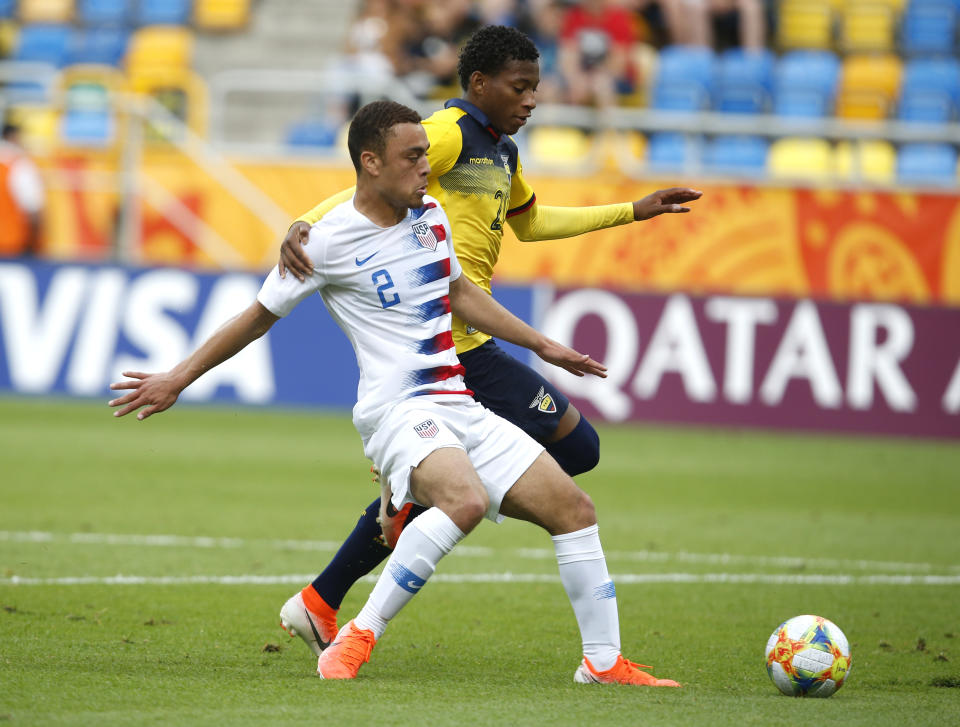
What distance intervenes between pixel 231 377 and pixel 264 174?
137 inches

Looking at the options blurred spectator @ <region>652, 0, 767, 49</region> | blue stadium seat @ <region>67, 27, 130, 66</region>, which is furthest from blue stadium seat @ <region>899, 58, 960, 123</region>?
blue stadium seat @ <region>67, 27, 130, 66</region>

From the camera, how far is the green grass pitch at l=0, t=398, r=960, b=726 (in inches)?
187

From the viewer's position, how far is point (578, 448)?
598 centimetres

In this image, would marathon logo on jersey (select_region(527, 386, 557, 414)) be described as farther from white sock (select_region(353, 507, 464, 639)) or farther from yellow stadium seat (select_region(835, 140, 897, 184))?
yellow stadium seat (select_region(835, 140, 897, 184))

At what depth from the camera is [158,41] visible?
852 inches

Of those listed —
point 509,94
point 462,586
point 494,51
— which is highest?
point 494,51

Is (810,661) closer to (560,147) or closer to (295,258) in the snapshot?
(295,258)

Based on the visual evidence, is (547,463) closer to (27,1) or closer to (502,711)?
(502,711)

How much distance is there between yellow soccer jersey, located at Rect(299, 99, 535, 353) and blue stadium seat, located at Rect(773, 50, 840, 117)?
1307cm

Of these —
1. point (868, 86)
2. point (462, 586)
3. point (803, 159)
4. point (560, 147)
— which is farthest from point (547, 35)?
point (462, 586)

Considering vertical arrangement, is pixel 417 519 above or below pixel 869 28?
below

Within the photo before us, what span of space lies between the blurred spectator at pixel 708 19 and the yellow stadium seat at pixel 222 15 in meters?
6.33

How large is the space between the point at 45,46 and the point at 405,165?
1836 cm

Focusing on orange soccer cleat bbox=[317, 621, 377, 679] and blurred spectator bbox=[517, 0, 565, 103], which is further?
blurred spectator bbox=[517, 0, 565, 103]
